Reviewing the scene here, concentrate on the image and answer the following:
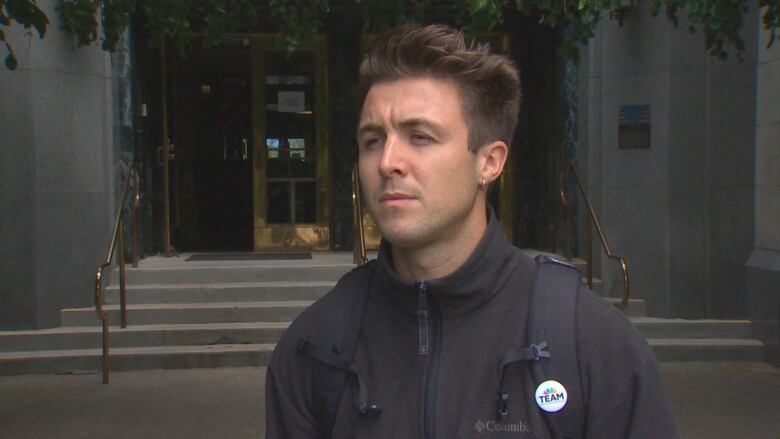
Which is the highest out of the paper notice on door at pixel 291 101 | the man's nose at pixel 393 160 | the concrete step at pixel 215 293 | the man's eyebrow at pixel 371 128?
the paper notice on door at pixel 291 101

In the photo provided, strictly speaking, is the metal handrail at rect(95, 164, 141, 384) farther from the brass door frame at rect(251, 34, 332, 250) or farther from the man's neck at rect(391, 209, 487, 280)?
the man's neck at rect(391, 209, 487, 280)

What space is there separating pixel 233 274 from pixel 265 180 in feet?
6.48

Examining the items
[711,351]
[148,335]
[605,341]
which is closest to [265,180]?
[148,335]

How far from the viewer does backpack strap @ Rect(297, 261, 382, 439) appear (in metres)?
1.73

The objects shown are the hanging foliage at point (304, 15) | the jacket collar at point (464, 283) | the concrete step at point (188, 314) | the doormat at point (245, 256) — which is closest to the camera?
the jacket collar at point (464, 283)

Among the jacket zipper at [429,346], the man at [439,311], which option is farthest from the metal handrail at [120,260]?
the jacket zipper at [429,346]

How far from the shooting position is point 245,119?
1257cm

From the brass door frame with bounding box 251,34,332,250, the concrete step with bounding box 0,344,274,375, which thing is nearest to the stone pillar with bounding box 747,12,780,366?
the concrete step with bounding box 0,344,274,375

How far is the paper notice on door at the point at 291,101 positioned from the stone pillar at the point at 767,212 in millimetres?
4654

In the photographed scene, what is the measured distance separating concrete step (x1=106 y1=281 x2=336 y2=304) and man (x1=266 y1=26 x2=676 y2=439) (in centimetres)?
630

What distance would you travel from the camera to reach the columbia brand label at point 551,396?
1.61m

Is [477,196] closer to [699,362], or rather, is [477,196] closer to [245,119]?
[699,362]

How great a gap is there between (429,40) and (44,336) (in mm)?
6620

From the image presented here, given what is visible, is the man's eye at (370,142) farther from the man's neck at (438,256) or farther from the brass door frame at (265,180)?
the brass door frame at (265,180)
